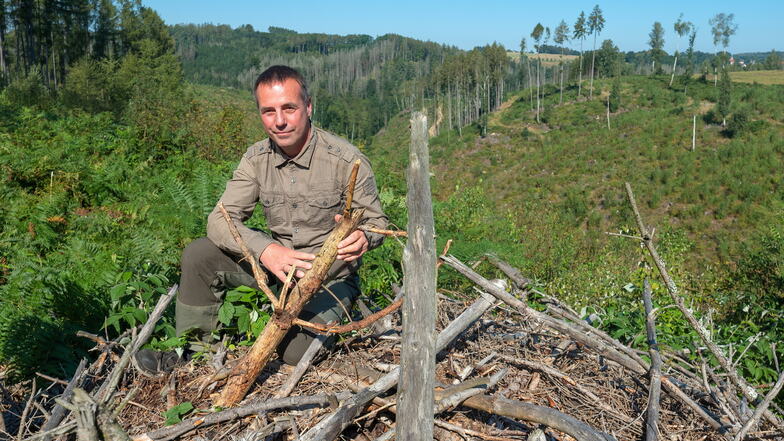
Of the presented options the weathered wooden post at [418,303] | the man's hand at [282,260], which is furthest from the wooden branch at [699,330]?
the man's hand at [282,260]

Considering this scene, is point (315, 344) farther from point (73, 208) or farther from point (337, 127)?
point (337, 127)

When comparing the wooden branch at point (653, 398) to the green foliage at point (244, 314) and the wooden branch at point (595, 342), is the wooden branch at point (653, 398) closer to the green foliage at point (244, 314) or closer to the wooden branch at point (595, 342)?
the wooden branch at point (595, 342)

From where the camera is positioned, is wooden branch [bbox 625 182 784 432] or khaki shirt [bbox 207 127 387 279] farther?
khaki shirt [bbox 207 127 387 279]

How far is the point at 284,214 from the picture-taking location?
3.49 meters

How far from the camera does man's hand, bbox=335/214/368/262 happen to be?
2.72m

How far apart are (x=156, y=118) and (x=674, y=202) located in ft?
125

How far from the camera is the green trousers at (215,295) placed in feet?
10.3

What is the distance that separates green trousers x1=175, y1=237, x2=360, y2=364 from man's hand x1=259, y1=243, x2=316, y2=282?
408 mm

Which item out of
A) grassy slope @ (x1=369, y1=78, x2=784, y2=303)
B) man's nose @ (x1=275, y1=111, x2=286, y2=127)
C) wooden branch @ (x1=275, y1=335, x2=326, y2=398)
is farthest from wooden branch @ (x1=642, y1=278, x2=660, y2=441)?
grassy slope @ (x1=369, y1=78, x2=784, y2=303)

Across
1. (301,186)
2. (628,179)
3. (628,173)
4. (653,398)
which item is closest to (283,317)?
(301,186)

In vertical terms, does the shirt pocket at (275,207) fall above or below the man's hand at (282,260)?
above

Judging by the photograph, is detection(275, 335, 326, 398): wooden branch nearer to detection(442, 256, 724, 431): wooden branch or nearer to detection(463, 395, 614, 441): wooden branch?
detection(463, 395, 614, 441): wooden branch

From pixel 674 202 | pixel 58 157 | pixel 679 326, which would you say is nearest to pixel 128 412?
pixel 679 326

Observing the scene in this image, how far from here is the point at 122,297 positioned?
3697mm
